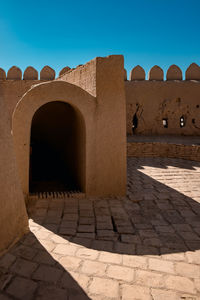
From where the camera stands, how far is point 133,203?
5.47 meters

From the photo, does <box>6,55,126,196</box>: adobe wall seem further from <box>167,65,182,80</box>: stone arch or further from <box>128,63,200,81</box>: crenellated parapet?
<box>167,65,182,80</box>: stone arch

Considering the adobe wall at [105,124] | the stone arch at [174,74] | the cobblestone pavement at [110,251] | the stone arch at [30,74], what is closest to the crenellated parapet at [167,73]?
the stone arch at [174,74]

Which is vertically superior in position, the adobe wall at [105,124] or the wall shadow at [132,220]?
the adobe wall at [105,124]

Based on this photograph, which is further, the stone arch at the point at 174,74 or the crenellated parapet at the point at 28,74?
the stone arch at the point at 174,74

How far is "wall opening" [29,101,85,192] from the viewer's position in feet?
20.6

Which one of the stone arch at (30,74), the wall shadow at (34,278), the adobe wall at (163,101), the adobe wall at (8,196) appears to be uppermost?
the stone arch at (30,74)

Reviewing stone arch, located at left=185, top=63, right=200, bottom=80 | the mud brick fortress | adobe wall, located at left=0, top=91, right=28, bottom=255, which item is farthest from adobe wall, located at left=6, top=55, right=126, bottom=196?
stone arch, located at left=185, top=63, right=200, bottom=80

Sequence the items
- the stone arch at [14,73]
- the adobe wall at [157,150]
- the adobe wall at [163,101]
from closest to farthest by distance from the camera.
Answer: the adobe wall at [157,150] → the stone arch at [14,73] → the adobe wall at [163,101]

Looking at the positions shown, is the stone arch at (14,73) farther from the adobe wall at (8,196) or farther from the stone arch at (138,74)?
the adobe wall at (8,196)

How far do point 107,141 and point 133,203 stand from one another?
172 cm

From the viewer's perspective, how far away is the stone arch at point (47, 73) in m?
12.0

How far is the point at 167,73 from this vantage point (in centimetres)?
1309

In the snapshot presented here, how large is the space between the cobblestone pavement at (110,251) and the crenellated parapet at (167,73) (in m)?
8.73

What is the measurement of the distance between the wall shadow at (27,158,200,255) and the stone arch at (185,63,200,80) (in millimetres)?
8994
